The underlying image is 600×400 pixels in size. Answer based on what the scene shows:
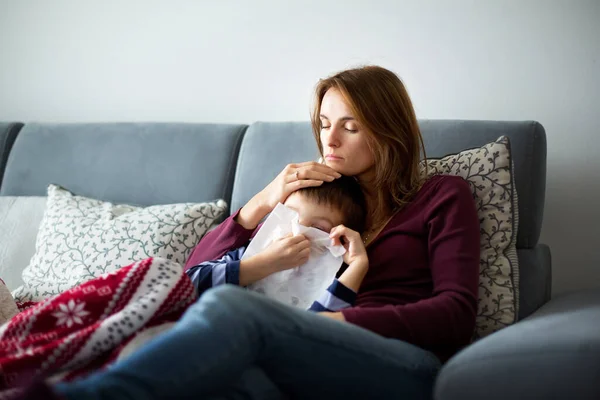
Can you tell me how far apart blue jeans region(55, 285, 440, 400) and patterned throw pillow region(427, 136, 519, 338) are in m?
0.37

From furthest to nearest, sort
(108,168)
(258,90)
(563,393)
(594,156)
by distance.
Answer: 1. (258,90)
2. (108,168)
3. (594,156)
4. (563,393)

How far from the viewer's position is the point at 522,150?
5.67 feet

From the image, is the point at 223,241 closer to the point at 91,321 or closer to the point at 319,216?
the point at 319,216

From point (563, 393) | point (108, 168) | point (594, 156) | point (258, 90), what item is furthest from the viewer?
point (258, 90)

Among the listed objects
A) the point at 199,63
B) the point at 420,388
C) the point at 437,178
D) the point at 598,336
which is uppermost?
the point at 199,63

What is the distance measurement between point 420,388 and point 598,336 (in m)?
0.31

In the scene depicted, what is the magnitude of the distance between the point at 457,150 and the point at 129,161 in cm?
106

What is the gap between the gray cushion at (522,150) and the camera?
171cm

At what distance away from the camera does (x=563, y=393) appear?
1.08 metres

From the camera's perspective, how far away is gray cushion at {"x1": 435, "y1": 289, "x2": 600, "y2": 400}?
1.08 metres

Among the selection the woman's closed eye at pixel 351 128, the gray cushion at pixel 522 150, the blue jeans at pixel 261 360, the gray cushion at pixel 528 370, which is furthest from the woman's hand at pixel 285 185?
the gray cushion at pixel 528 370

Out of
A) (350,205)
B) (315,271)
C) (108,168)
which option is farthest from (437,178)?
(108,168)

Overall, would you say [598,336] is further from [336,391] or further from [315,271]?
[315,271]

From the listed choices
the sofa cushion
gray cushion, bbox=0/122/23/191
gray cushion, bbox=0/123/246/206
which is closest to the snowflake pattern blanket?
gray cushion, bbox=0/123/246/206
